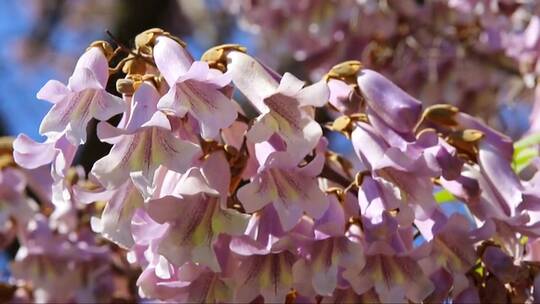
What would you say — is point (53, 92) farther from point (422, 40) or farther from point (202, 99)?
point (422, 40)

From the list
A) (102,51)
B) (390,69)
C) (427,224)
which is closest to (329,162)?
(427,224)

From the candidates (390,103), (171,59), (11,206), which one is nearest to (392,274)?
(390,103)

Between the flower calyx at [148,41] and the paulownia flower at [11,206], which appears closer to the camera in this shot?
the flower calyx at [148,41]

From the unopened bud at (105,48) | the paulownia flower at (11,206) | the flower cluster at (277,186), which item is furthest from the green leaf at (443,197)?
the paulownia flower at (11,206)

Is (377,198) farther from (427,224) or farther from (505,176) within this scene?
(505,176)

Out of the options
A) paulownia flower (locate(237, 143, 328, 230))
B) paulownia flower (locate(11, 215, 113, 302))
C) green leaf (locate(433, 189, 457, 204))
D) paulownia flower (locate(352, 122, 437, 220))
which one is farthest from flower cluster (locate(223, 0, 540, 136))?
paulownia flower (locate(237, 143, 328, 230))

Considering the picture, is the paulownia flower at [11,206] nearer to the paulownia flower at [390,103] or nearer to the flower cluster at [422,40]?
the paulownia flower at [390,103]
